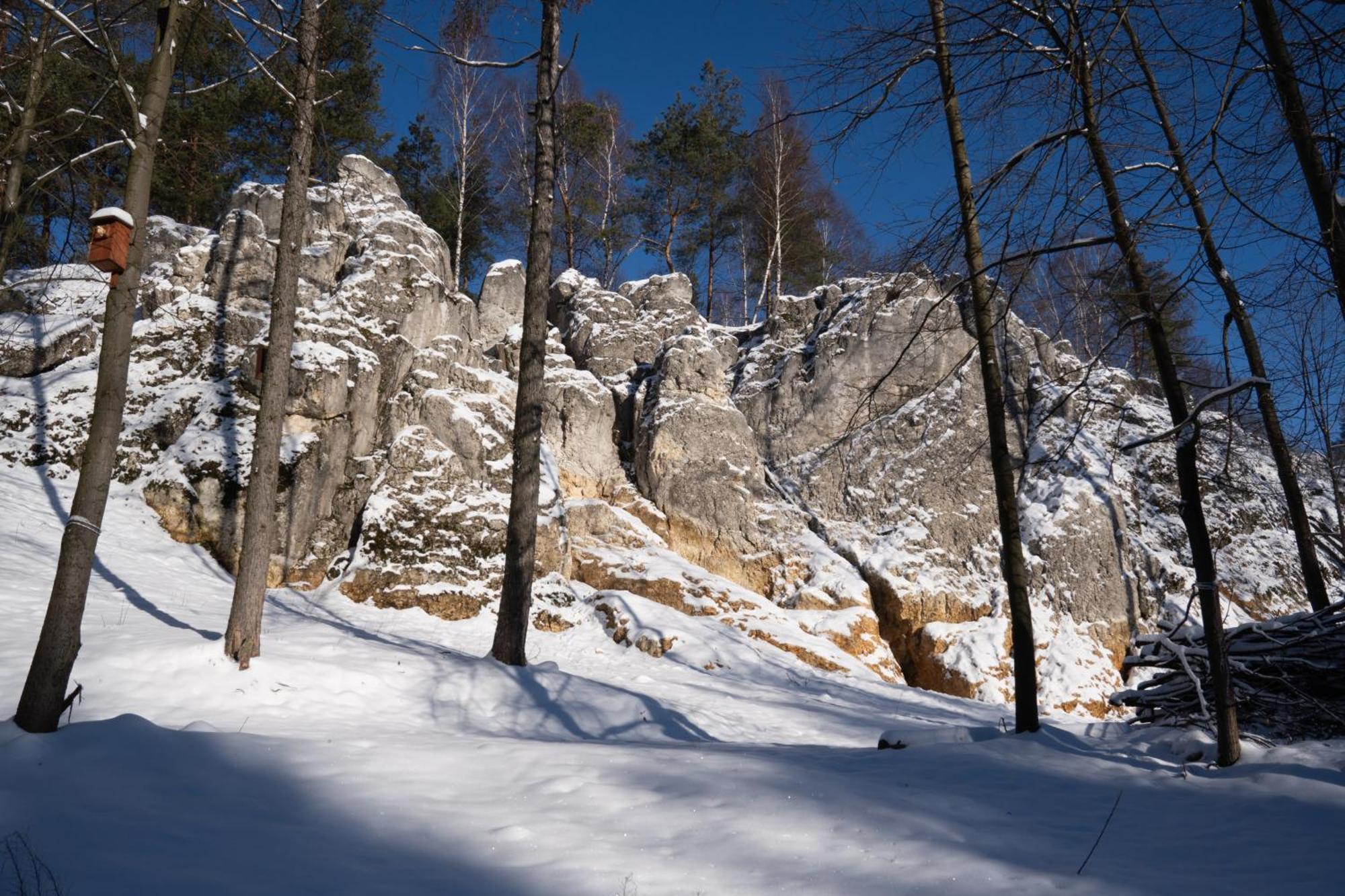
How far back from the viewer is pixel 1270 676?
567cm

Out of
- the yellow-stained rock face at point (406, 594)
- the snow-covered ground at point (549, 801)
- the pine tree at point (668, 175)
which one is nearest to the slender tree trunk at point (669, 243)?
the pine tree at point (668, 175)

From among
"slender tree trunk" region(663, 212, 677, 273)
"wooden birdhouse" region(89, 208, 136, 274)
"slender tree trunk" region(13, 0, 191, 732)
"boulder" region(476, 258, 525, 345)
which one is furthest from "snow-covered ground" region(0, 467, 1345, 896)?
"slender tree trunk" region(663, 212, 677, 273)

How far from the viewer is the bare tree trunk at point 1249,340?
3.53m

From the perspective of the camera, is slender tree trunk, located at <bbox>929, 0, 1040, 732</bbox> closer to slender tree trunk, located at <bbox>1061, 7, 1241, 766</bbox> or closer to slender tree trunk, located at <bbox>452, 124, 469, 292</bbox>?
slender tree trunk, located at <bbox>1061, 7, 1241, 766</bbox>

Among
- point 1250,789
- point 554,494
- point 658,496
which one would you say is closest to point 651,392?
point 658,496

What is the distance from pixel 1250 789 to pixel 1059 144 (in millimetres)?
3834

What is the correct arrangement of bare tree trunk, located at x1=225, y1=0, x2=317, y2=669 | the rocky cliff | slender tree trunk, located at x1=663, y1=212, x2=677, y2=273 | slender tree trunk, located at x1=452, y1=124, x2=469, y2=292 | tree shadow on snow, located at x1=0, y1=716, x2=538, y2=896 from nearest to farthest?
tree shadow on snow, located at x1=0, y1=716, x2=538, y2=896, bare tree trunk, located at x1=225, y1=0, x2=317, y2=669, the rocky cliff, slender tree trunk, located at x1=452, y1=124, x2=469, y2=292, slender tree trunk, located at x1=663, y1=212, x2=677, y2=273

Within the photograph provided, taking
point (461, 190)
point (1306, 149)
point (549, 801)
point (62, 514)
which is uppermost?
point (461, 190)

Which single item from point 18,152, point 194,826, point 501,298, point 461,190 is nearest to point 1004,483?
point 194,826

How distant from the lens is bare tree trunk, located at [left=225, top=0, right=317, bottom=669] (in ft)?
21.0

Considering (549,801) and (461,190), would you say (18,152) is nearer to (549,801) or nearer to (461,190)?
(549,801)

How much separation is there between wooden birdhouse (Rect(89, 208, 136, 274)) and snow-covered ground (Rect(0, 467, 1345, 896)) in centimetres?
265

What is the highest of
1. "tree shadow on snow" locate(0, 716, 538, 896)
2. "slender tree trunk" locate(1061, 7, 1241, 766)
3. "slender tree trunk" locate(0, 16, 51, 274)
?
"slender tree trunk" locate(0, 16, 51, 274)

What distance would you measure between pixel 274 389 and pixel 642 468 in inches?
435
